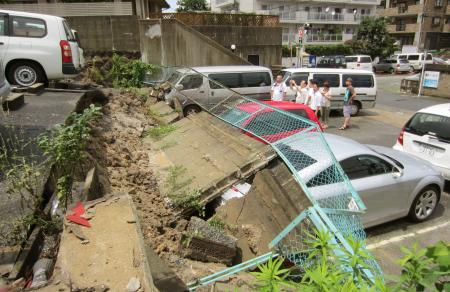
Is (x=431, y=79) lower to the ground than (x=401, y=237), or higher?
higher

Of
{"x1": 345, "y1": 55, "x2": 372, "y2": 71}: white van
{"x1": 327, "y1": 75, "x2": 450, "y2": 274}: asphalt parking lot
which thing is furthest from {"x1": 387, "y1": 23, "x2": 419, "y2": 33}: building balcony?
{"x1": 327, "y1": 75, "x2": 450, "y2": 274}: asphalt parking lot

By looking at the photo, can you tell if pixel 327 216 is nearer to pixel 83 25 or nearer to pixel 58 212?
pixel 58 212

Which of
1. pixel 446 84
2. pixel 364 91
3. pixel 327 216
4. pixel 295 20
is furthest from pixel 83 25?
pixel 295 20

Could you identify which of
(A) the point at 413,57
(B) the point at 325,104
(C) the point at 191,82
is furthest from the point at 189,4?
(B) the point at 325,104

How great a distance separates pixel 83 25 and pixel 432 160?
15921 millimetres

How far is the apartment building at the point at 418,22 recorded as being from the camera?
138 ft

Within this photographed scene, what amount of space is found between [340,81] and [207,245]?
1185 centimetres

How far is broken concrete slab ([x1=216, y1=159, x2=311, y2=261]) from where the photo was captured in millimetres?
4387

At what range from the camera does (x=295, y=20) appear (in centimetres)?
4066

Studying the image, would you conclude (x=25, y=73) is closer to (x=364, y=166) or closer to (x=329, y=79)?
(x=364, y=166)

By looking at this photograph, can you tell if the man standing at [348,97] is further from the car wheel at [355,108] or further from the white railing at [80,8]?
the white railing at [80,8]

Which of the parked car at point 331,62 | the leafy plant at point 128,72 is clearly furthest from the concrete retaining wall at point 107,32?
the parked car at point 331,62

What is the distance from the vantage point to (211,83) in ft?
38.6

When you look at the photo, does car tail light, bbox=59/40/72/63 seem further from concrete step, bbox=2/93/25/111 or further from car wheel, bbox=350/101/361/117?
car wheel, bbox=350/101/361/117
